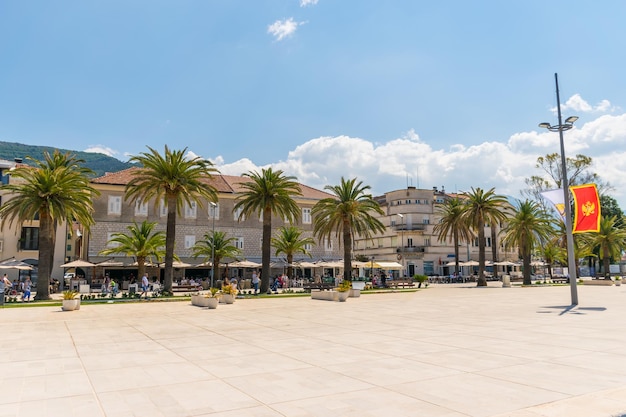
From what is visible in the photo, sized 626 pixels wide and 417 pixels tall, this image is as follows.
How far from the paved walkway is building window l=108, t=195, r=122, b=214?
34.3 metres

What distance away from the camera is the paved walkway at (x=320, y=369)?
20.4 ft

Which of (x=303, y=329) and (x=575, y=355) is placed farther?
(x=303, y=329)

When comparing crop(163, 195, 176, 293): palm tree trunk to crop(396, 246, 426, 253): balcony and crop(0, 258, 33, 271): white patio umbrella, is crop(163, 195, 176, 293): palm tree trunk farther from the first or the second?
crop(396, 246, 426, 253): balcony

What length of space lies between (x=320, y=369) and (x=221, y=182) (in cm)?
4986

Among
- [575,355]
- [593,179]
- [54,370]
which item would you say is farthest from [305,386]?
[593,179]

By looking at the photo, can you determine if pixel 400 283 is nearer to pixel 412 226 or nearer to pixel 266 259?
pixel 266 259

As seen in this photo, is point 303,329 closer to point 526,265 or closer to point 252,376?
point 252,376

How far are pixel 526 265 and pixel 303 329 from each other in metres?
42.3

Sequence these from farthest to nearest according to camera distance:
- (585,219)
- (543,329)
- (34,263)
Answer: (34,263), (585,219), (543,329)

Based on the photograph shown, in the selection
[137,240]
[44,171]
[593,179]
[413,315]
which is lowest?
[413,315]

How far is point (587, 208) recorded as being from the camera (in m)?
22.1

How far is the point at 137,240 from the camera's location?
41.3 metres

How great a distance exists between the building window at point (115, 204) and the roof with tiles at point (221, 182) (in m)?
1.61

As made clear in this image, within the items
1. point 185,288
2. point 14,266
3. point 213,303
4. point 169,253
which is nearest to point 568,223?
point 213,303
